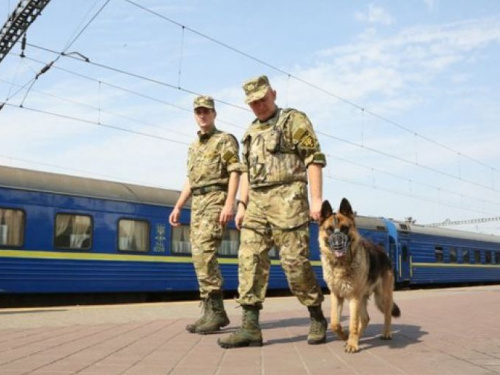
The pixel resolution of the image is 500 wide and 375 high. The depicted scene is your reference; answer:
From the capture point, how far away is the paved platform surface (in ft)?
12.5

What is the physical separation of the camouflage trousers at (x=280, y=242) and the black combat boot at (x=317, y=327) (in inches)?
2.8

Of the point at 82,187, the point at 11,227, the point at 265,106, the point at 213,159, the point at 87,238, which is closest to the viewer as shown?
the point at 265,106

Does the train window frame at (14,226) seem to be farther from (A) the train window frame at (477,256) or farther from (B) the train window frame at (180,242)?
(A) the train window frame at (477,256)

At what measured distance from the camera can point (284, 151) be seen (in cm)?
500

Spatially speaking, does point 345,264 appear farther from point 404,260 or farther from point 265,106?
point 404,260

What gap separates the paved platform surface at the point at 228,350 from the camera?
3797 millimetres

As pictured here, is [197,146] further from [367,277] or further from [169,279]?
[169,279]

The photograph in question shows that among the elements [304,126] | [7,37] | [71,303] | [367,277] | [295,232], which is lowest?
[71,303]

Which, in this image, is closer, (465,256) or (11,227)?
(11,227)

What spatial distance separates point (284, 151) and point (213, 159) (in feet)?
4.22

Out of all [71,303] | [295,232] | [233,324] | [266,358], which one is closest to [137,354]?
[266,358]

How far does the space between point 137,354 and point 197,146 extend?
2543 mm

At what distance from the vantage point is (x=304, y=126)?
16.4 ft

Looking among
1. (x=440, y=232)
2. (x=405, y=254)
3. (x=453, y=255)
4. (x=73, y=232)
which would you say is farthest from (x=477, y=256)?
(x=73, y=232)
